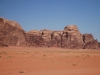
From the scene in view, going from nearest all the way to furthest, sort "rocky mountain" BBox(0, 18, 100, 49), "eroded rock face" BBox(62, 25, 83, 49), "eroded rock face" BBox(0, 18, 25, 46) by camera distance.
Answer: "eroded rock face" BBox(0, 18, 25, 46) → "rocky mountain" BBox(0, 18, 100, 49) → "eroded rock face" BBox(62, 25, 83, 49)

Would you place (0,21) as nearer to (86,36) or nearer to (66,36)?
(66,36)

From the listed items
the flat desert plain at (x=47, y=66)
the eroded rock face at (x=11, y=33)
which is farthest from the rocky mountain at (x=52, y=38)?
the flat desert plain at (x=47, y=66)

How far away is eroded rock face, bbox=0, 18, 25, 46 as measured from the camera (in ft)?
165

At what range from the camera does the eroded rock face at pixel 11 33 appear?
5042cm

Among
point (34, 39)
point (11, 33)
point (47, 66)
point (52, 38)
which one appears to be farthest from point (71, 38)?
point (47, 66)

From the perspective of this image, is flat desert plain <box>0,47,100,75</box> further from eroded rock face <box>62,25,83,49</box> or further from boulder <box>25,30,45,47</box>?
eroded rock face <box>62,25,83,49</box>

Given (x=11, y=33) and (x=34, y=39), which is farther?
(x=34, y=39)

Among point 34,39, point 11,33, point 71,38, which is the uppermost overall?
point 11,33

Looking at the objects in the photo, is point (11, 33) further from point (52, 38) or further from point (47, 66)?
point (47, 66)

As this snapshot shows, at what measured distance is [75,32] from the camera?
3322 inches

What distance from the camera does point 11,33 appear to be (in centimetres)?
5572

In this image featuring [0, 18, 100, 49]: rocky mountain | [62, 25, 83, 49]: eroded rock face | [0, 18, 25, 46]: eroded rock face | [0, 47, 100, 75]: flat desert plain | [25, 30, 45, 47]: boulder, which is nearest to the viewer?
[0, 47, 100, 75]: flat desert plain

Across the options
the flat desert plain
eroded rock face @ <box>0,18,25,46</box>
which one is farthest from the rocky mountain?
the flat desert plain

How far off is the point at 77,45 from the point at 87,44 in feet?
37.5
